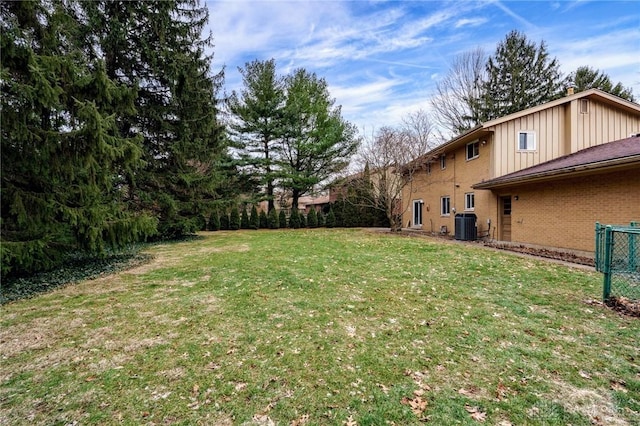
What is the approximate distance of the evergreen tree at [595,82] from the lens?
2348 centimetres

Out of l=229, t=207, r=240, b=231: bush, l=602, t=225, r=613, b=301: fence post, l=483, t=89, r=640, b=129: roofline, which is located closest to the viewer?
l=602, t=225, r=613, b=301: fence post

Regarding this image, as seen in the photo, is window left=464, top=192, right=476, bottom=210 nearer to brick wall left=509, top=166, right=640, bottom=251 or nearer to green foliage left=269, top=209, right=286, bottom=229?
brick wall left=509, top=166, right=640, bottom=251

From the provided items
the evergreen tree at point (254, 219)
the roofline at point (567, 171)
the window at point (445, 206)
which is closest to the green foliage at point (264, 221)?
the evergreen tree at point (254, 219)

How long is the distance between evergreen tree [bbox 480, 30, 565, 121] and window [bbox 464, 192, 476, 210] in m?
12.4

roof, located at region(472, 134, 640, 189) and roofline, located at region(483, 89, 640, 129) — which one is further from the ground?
roofline, located at region(483, 89, 640, 129)

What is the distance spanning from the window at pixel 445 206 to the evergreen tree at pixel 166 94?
12472 mm

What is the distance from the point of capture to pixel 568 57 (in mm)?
24062

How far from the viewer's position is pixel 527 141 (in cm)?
1279

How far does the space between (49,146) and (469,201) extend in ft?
51.5

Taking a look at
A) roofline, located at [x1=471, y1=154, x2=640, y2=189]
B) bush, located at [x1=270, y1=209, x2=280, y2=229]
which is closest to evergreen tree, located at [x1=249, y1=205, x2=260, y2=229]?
bush, located at [x1=270, y1=209, x2=280, y2=229]

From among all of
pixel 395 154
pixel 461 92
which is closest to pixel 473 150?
pixel 395 154

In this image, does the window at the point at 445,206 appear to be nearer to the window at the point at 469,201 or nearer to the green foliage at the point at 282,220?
the window at the point at 469,201

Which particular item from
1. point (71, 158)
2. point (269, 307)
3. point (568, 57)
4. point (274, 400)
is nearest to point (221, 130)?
point (71, 158)

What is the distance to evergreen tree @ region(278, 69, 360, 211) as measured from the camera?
22047 millimetres
